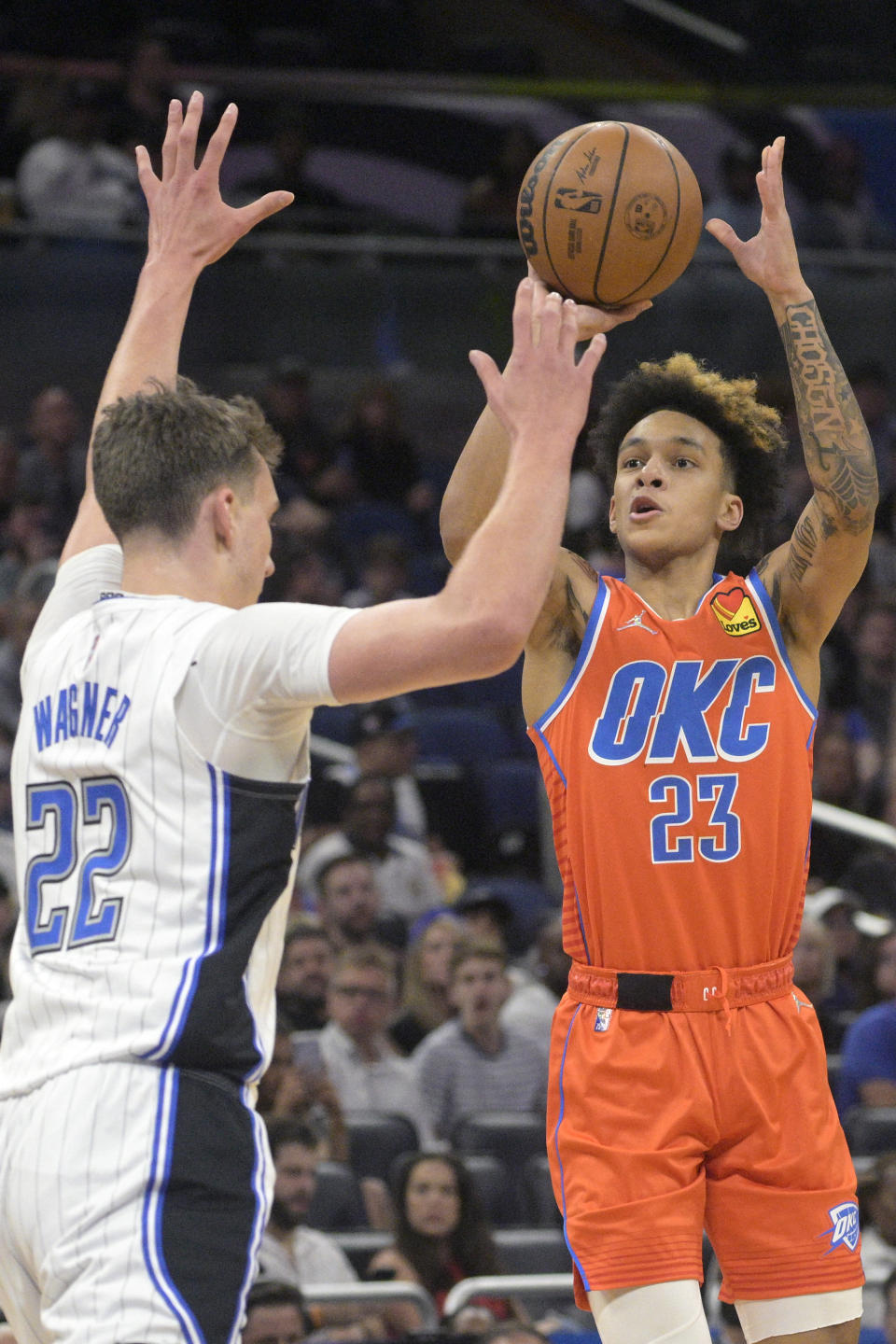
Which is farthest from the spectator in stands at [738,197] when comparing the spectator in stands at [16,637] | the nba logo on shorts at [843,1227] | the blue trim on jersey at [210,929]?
the blue trim on jersey at [210,929]

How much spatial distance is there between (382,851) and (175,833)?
19.8 ft

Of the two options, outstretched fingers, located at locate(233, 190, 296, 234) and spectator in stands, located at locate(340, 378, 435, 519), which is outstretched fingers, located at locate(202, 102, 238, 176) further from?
spectator in stands, located at locate(340, 378, 435, 519)

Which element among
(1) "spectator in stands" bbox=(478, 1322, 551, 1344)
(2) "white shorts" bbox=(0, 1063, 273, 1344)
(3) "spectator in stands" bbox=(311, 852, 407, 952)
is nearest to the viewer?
(2) "white shorts" bbox=(0, 1063, 273, 1344)

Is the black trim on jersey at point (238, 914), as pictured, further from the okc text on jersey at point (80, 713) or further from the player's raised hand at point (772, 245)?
the player's raised hand at point (772, 245)

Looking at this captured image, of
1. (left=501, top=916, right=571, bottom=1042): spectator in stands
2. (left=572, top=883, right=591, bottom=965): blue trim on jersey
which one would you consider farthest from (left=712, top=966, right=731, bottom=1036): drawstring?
(left=501, top=916, right=571, bottom=1042): spectator in stands

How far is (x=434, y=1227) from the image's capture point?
20.1 feet

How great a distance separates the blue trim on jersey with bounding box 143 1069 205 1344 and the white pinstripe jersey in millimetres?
58

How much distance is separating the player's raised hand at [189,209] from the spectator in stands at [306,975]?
169 inches

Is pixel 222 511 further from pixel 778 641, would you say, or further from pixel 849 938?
pixel 849 938

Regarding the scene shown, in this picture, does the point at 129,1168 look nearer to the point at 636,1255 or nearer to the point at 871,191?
the point at 636,1255

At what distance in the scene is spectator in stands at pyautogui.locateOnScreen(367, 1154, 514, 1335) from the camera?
613 cm

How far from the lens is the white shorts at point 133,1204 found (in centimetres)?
256

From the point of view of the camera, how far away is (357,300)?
12.8 m

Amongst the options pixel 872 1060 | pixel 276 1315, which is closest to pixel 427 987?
pixel 872 1060
